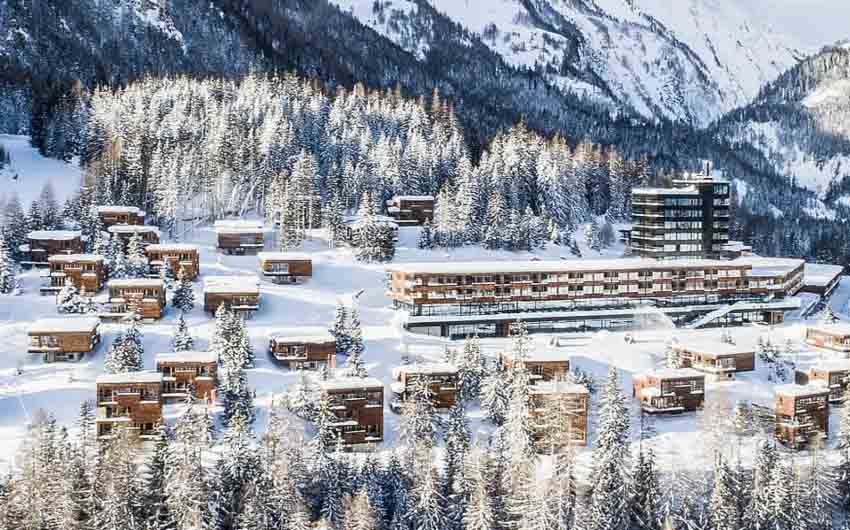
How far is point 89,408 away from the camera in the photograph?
70.2m

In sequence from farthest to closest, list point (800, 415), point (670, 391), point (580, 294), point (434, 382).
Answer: point (580, 294) → point (670, 391) → point (434, 382) → point (800, 415)

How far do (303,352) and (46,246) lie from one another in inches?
1385

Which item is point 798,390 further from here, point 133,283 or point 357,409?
point 133,283

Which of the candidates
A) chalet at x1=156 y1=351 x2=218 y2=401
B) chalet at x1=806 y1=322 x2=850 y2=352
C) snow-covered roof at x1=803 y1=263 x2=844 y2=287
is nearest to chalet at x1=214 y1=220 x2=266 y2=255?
chalet at x1=156 y1=351 x2=218 y2=401

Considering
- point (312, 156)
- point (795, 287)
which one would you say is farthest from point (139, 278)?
point (795, 287)

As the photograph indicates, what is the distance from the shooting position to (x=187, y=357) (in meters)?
74.9

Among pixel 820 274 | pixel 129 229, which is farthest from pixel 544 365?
pixel 820 274

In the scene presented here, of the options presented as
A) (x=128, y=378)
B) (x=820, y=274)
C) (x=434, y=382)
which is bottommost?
(x=434, y=382)

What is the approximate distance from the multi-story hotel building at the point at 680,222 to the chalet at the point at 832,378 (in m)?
31.6

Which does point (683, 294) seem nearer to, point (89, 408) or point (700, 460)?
point (700, 460)

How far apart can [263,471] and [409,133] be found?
297 ft

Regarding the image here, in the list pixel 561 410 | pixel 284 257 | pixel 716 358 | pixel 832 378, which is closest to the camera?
pixel 561 410

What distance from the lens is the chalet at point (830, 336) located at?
92750 mm

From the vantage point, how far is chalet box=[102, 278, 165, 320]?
8712 centimetres
